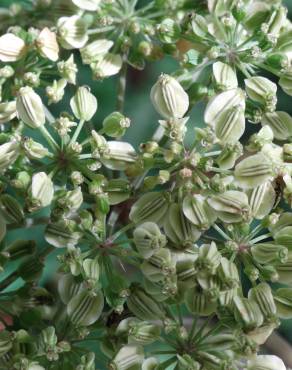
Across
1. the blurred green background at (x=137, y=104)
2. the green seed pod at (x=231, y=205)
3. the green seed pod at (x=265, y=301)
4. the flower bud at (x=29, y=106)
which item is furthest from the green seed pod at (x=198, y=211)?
the blurred green background at (x=137, y=104)

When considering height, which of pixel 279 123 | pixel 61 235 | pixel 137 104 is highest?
pixel 279 123

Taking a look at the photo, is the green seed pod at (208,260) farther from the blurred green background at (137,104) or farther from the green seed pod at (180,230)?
the blurred green background at (137,104)

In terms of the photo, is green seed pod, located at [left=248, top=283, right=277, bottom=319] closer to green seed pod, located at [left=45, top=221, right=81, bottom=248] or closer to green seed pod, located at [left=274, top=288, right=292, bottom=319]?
green seed pod, located at [left=274, top=288, right=292, bottom=319]

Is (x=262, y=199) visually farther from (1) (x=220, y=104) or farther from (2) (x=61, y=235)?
(2) (x=61, y=235)

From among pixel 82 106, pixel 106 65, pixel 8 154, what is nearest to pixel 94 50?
pixel 106 65

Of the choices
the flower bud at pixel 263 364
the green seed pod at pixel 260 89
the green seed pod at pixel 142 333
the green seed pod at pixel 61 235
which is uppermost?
the green seed pod at pixel 260 89

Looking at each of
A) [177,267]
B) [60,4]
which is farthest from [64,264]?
[60,4]
